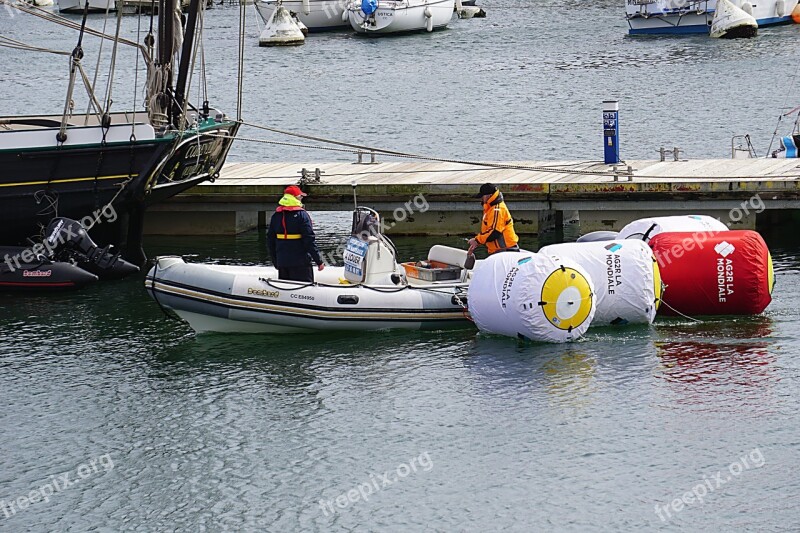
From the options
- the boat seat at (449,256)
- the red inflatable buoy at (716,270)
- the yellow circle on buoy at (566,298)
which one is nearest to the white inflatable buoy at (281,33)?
the boat seat at (449,256)

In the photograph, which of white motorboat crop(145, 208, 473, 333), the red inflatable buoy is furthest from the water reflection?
white motorboat crop(145, 208, 473, 333)

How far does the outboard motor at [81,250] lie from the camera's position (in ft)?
65.9

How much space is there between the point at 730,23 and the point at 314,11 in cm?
2339

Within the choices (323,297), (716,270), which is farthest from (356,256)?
(716,270)

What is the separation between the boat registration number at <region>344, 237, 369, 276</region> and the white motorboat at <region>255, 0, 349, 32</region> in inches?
2256

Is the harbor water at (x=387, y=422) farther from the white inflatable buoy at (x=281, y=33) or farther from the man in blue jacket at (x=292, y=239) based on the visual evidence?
the white inflatable buoy at (x=281, y=33)

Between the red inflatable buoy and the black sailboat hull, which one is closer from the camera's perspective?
the red inflatable buoy

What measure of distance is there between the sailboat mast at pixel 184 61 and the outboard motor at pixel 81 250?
7.91 ft

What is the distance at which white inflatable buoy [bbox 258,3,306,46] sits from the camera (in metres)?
68.6

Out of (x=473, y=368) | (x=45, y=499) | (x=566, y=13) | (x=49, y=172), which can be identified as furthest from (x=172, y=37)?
(x=566, y=13)

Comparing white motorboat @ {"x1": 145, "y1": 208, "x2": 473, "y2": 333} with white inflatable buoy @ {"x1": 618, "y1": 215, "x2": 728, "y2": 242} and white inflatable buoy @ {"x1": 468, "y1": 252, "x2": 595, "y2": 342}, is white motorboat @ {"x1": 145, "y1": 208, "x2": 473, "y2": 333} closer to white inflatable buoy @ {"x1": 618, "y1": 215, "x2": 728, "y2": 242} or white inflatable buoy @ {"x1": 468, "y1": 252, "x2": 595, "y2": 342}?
white inflatable buoy @ {"x1": 468, "y1": 252, "x2": 595, "y2": 342}

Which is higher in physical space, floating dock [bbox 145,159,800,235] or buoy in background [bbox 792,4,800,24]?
buoy in background [bbox 792,4,800,24]

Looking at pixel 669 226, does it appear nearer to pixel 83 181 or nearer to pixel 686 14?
pixel 83 181

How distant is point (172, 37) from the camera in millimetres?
21297
